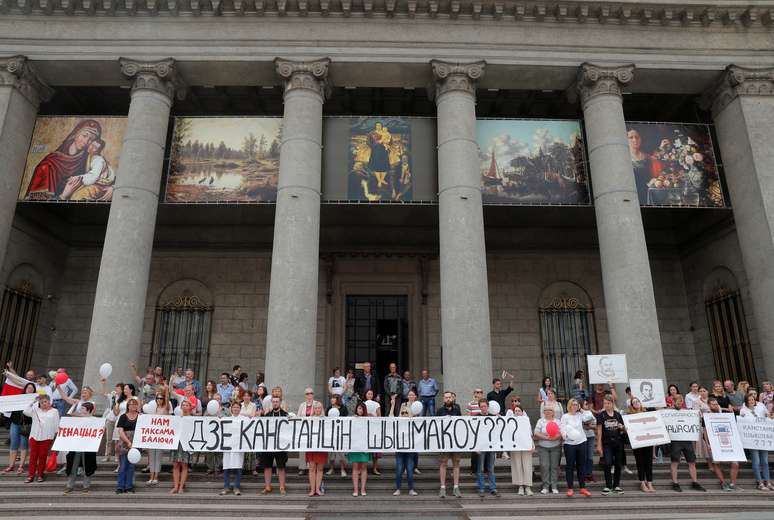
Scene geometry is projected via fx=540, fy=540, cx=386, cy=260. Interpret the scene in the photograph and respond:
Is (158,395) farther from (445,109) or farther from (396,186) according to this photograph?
(445,109)

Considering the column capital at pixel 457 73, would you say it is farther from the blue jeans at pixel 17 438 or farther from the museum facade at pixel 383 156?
the blue jeans at pixel 17 438

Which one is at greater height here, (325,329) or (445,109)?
(445,109)

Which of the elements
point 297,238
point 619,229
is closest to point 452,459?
point 297,238

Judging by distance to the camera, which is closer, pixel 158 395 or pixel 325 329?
pixel 158 395

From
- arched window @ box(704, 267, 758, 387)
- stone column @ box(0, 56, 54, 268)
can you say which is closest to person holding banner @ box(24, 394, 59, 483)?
stone column @ box(0, 56, 54, 268)

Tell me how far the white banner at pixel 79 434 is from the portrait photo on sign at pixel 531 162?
10.9 m

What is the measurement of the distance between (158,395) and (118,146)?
28.6 feet

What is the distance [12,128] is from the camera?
15.1m

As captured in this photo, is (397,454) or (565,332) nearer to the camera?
(397,454)

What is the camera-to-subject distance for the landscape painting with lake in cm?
1534

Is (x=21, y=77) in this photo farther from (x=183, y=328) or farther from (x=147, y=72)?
(x=183, y=328)

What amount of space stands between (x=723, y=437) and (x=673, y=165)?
866 cm

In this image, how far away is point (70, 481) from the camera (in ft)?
30.5

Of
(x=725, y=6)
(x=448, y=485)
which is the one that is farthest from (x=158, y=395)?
(x=725, y=6)
